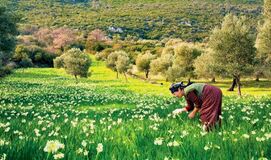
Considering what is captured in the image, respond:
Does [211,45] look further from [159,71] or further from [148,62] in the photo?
[148,62]

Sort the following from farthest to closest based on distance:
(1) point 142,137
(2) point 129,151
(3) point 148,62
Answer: (3) point 148,62 → (1) point 142,137 → (2) point 129,151

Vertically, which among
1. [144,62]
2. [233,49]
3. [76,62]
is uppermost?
[233,49]

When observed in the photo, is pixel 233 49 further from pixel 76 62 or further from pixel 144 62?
pixel 144 62

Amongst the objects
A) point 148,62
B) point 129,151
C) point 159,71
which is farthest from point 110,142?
point 148,62

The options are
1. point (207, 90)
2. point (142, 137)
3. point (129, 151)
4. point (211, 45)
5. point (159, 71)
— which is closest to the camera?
point (129, 151)

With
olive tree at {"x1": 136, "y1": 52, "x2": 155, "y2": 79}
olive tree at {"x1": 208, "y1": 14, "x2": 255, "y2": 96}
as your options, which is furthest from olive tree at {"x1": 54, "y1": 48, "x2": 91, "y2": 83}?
olive tree at {"x1": 136, "y1": 52, "x2": 155, "y2": 79}

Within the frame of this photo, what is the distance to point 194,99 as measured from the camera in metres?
9.43

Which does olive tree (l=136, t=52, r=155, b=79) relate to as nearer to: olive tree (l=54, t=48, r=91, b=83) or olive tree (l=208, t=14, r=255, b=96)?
olive tree (l=54, t=48, r=91, b=83)

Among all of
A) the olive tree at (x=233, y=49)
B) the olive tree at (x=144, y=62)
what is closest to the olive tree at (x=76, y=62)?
the olive tree at (x=233, y=49)

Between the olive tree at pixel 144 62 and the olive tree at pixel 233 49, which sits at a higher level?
the olive tree at pixel 233 49

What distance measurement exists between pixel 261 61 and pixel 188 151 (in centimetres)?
4906

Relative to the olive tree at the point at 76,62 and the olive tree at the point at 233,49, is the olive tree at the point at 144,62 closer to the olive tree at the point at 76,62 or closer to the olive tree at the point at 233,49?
the olive tree at the point at 76,62

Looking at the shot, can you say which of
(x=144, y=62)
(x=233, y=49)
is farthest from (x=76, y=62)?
(x=144, y=62)

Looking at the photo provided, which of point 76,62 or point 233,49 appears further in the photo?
point 76,62
